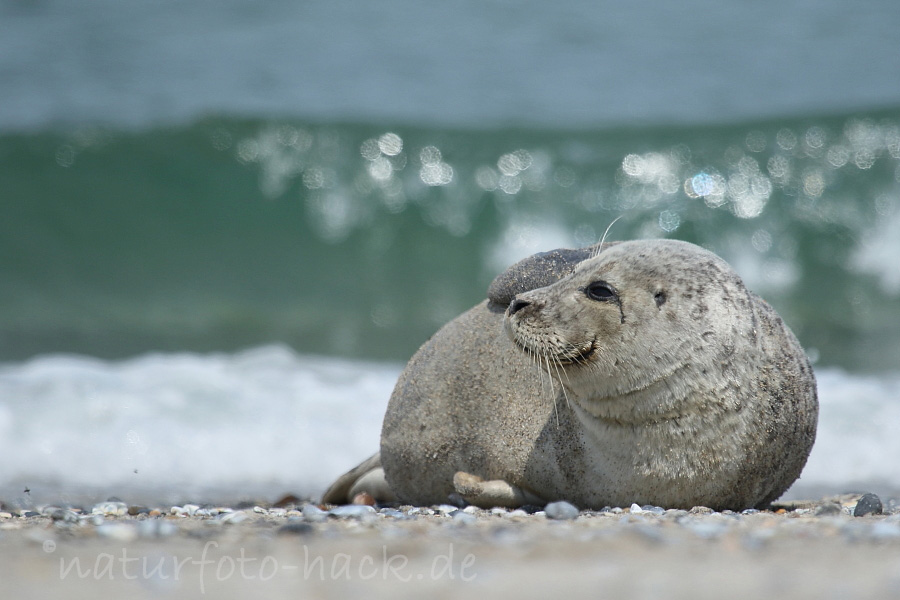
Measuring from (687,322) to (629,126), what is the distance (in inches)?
432

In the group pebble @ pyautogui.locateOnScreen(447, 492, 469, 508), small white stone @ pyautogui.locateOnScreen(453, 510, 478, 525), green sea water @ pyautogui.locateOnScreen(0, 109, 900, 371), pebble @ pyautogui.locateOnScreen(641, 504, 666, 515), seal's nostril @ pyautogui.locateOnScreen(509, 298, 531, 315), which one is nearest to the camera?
small white stone @ pyautogui.locateOnScreen(453, 510, 478, 525)

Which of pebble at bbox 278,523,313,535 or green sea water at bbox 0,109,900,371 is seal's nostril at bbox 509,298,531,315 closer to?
pebble at bbox 278,523,313,535

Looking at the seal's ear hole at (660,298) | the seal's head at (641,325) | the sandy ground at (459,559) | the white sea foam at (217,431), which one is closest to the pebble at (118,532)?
the sandy ground at (459,559)

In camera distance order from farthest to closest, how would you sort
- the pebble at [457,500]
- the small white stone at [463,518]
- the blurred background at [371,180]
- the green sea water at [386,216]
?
the green sea water at [386,216], the blurred background at [371,180], the pebble at [457,500], the small white stone at [463,518]

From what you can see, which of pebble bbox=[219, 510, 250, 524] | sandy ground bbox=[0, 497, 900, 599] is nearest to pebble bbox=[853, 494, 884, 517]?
sandy ground bbox=[0, 497, 900, 599]

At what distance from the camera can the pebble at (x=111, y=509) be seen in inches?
171

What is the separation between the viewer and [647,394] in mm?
3518

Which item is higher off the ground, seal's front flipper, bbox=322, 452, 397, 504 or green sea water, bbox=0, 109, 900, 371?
green sea water, bbox=0, 109, 900, 371

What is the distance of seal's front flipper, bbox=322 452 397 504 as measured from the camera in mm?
4828

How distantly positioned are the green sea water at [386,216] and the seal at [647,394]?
6757 millimetres

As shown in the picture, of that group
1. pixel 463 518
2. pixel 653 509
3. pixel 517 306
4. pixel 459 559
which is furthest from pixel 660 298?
pixel 459 559

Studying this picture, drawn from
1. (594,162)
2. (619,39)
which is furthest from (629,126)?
(619,39)

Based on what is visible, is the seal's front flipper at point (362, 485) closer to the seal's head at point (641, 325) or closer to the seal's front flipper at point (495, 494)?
the seal's front flipper at point (495, 494)

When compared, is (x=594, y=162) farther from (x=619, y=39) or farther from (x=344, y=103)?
(x=619, y=39)
